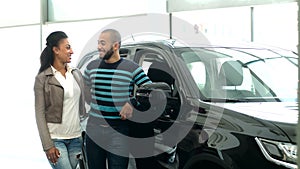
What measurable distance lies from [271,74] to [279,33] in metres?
0.97

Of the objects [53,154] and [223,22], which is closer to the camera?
[53,154]

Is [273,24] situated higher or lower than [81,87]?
higher

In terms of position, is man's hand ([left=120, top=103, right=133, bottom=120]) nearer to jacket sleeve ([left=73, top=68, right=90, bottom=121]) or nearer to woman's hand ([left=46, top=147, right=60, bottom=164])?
jacket sleeve ([left=73, top=68, right=90, bottom=121])

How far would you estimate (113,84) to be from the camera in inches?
105

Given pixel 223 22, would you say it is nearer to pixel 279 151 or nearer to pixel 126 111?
pixel 126 111

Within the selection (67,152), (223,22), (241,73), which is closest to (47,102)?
(67,152)

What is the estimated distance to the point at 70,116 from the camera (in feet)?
8.79

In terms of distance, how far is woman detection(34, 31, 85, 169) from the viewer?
2.61 m

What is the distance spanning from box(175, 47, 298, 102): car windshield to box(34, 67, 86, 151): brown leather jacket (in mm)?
922

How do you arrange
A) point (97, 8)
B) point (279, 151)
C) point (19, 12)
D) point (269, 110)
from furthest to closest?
1. point (19, 12)
2. point (97, 8)
3. point (269, 110)
4. point (279, 151)

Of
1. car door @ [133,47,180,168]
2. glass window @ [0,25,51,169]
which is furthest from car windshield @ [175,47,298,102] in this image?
glass window @ [0,25,51,169]

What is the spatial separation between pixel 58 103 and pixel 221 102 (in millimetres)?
1042

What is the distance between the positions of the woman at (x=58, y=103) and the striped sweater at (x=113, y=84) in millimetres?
133

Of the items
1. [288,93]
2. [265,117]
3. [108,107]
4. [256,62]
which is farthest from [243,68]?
[108,107]
